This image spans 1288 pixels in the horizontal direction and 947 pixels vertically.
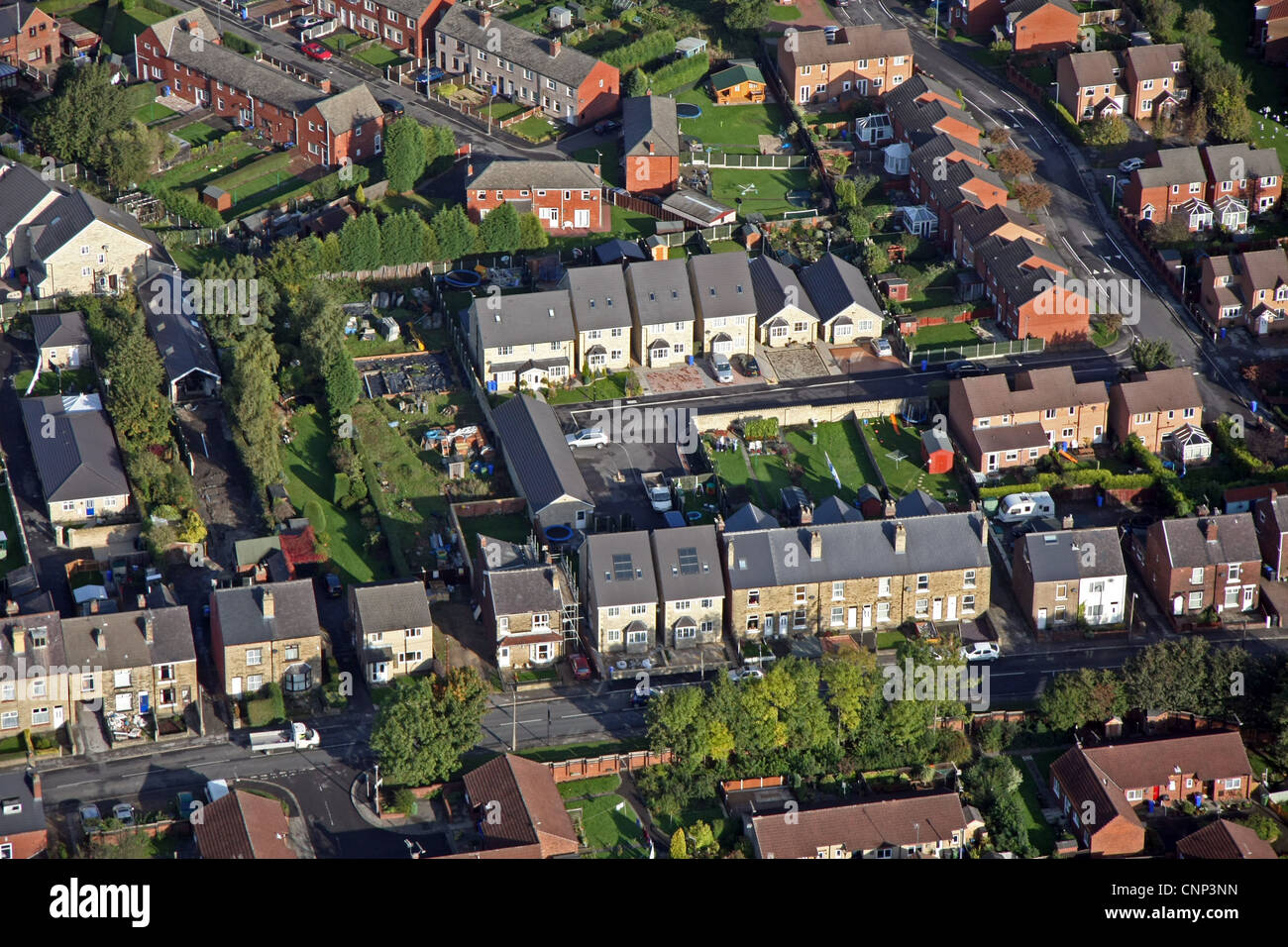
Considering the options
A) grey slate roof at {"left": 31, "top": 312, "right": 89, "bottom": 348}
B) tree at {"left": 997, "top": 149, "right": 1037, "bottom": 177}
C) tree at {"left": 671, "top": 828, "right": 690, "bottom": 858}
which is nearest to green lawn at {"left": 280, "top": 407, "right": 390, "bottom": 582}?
grey slate roof at {"left": 31, "top": 312, "right": 89, "bottom": 348}

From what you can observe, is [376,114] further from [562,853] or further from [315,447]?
[562,853]

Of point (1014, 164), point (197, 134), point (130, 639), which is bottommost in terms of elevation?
point (130, 639)

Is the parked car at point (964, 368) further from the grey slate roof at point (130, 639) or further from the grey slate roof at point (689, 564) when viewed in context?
the grey slate roof at point (130, 639)

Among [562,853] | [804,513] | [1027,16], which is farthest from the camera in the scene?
[1027,16]

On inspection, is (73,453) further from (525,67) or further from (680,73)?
(680,73)

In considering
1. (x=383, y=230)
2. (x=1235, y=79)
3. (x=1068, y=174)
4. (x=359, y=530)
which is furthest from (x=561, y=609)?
(x=1235, y=79)

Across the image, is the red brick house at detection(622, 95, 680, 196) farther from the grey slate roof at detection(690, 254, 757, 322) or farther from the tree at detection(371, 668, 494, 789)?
the tree at detection(371, 668, 494, 789)

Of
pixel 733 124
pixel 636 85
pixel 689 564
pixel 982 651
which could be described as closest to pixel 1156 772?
pixel 982 651
